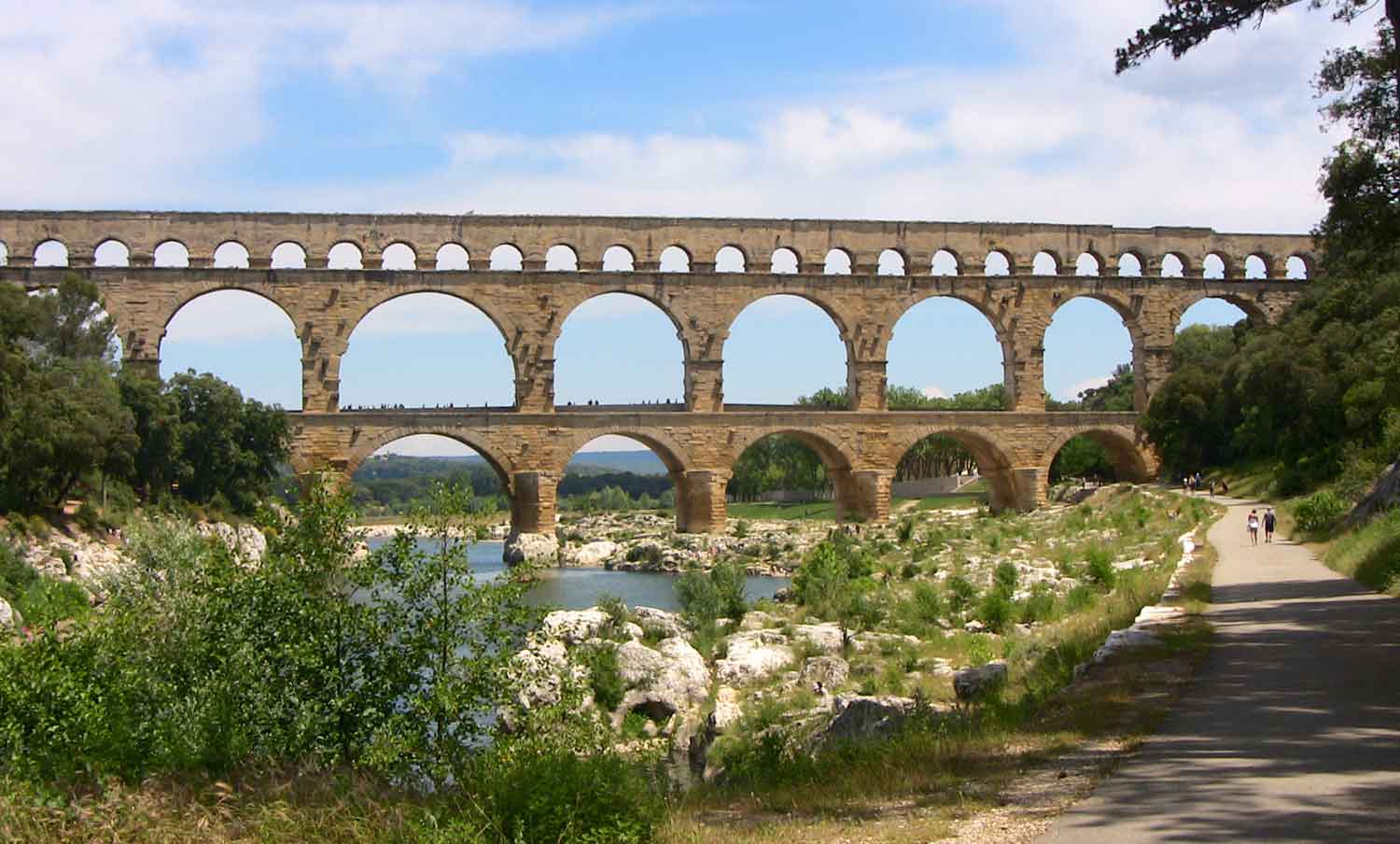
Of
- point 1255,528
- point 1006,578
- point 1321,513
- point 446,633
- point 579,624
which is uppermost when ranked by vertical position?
point 1321,513

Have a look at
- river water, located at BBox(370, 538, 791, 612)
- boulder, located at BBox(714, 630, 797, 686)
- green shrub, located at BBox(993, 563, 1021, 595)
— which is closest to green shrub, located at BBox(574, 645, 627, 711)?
boulder, located at BBox(714, 630, 797, 686)

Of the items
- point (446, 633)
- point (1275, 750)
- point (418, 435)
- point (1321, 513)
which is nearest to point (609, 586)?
point (418, 435)

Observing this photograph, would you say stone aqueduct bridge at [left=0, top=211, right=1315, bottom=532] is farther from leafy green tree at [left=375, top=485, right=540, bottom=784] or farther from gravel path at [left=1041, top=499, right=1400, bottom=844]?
leafy green tree at [left=375, top=485, right=540, bottom=784]

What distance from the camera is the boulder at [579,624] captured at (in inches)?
683

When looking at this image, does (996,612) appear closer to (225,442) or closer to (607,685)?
(607,685)

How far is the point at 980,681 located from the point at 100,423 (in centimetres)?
2217

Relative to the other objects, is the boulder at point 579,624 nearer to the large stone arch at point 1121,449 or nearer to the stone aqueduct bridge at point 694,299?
the stone aqueduct bridge at point 694,299

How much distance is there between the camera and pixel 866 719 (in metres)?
10.5

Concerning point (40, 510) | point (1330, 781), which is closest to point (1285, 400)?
point (40, 510)

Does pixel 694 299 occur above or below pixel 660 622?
above

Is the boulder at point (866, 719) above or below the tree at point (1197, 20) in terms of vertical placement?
below

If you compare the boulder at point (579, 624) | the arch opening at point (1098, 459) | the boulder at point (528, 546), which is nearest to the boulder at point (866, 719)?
the boulder at point (579, 624)

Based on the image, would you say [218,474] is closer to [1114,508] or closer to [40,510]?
[40,510]

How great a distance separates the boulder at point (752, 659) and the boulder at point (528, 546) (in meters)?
18.7
